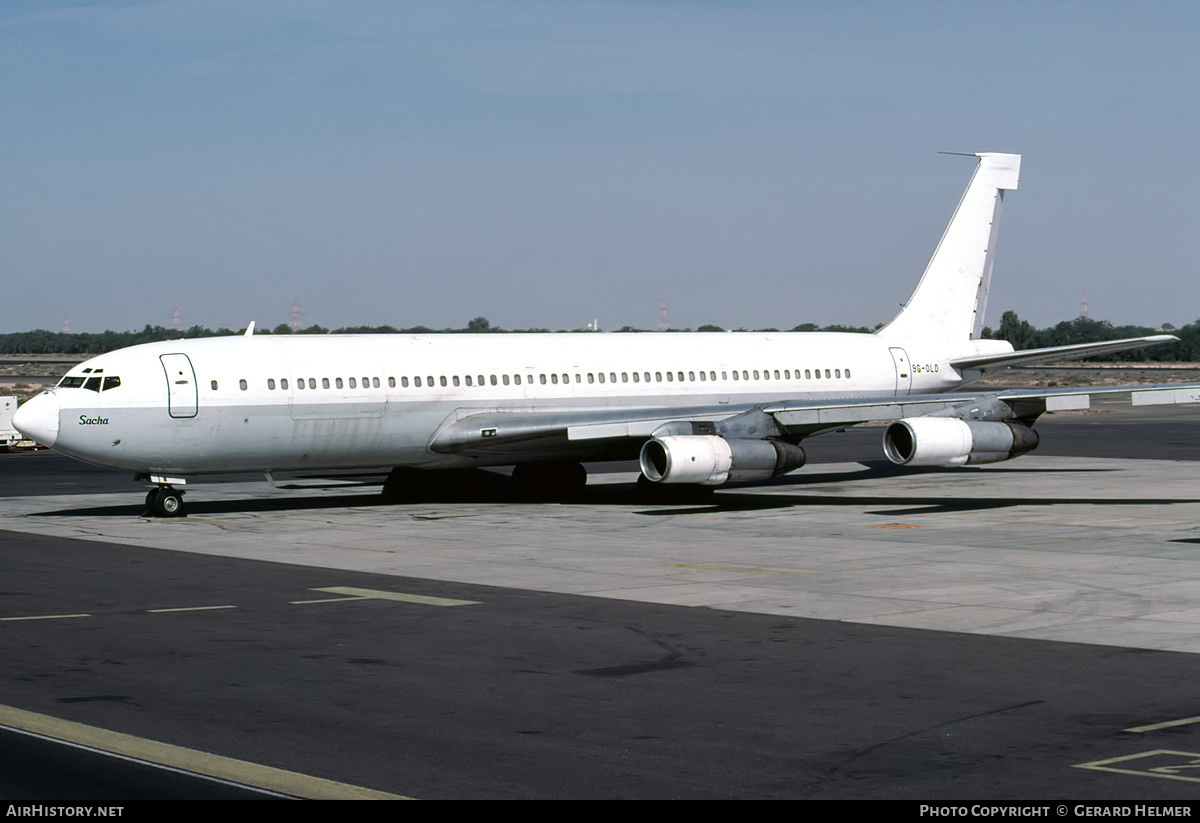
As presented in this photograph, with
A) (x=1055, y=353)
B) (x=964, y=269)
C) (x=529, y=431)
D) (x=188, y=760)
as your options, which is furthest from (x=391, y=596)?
(x=964, y=269)

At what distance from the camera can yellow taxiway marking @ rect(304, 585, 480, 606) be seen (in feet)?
67.2

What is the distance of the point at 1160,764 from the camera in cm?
1134

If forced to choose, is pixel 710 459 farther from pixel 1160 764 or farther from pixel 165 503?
pixel 1160 764

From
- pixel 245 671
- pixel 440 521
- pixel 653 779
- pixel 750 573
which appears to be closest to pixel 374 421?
pixel 440 521

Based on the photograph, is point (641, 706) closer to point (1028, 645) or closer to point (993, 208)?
point (1028, 645)

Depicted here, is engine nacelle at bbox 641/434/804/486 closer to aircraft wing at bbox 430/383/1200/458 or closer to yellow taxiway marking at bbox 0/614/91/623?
aircraft wing at bbox 430/383/1200/458

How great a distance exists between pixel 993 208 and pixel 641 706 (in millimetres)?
34913

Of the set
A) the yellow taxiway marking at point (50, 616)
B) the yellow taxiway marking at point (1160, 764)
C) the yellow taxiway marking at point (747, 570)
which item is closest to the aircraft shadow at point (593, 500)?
the yellow taxiway marking at point (747, 570)

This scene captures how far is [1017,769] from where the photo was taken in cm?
1127

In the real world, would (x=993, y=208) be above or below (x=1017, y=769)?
above

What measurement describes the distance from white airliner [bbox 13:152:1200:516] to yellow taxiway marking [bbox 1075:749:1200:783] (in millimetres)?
20621

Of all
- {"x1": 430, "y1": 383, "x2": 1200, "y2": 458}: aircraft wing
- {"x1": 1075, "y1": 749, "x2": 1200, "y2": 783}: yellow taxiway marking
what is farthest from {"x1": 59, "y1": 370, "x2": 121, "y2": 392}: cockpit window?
{"x1": 1075, "y1": 749, "x2": 1200, "y2": 783}: yellow taxiway marking

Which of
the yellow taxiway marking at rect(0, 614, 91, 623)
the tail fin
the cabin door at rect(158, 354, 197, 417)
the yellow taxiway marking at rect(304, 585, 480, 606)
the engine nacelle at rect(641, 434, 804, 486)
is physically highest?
the tail fin

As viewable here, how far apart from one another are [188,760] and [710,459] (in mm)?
21657
